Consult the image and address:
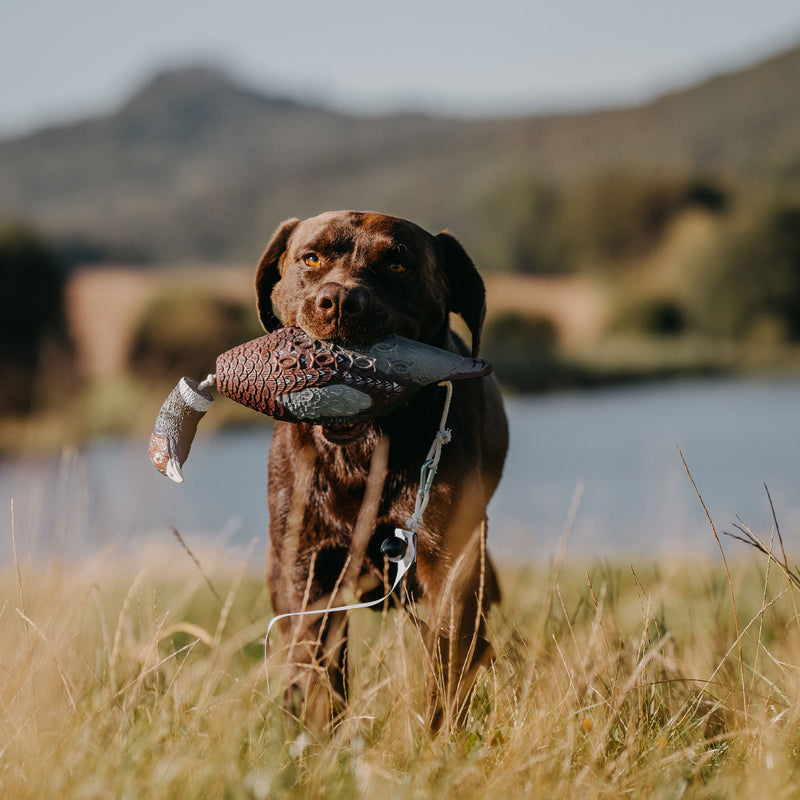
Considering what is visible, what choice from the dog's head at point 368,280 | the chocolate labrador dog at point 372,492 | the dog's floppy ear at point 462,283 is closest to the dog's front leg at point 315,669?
the chocolate labrador dog at point 372,492

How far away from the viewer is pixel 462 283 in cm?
304

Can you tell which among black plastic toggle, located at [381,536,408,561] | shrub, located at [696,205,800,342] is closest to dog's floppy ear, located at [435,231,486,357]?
black plastic toggle, located at [381,536,408,561]

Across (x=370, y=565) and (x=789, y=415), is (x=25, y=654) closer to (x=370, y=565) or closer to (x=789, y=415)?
(x=370, y=565)

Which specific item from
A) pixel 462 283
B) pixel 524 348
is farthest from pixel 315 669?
pixel 524 348

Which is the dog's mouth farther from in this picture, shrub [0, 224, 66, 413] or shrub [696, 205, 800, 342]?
shrub [696, 205, 800, 342]

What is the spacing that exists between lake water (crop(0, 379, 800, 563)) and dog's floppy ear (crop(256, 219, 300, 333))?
65 cm

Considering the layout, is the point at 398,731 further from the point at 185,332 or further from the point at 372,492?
the point at 185,332

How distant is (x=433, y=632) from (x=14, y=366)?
1813cm

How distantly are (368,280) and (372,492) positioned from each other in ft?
1.98

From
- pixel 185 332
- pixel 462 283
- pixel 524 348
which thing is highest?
pixel 462 283

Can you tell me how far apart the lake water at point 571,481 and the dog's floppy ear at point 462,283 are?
68 centimetres

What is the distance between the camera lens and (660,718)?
241 centimetres

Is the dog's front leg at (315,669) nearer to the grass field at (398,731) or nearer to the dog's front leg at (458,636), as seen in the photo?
the grass field at (398,731)

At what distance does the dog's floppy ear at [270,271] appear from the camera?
3023 millimetres
